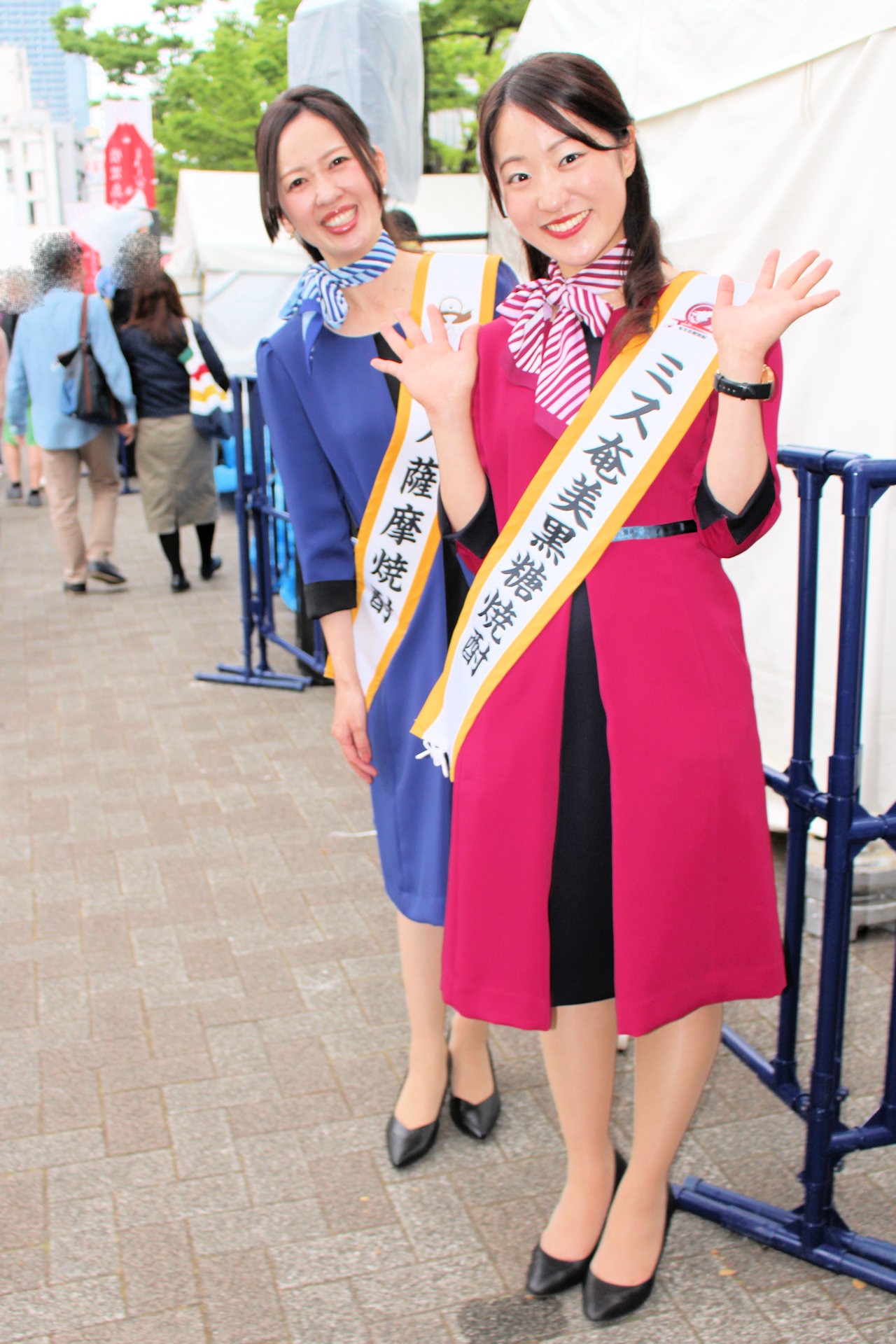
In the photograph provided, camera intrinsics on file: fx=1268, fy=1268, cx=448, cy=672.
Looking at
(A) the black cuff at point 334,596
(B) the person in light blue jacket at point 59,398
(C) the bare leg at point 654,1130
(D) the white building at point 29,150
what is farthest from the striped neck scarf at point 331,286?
(D) the white building at point 29,150

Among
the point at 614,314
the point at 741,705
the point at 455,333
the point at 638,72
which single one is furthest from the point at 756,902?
the point at 638,72

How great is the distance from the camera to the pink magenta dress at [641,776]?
5.67 feet

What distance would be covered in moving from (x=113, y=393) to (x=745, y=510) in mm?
5811

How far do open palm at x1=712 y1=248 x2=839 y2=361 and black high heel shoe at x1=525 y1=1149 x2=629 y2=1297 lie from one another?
4.89ft

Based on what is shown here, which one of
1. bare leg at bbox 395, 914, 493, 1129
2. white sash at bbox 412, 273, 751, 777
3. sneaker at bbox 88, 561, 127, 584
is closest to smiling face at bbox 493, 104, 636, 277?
white sash at bbox 412, 273, 751, 777

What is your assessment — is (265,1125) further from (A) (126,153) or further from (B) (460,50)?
(B) (460,50)

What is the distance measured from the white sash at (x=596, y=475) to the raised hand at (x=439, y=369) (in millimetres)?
161

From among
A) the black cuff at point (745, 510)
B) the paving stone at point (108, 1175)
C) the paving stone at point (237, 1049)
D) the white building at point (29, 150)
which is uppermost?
the white building at point (29, 150)

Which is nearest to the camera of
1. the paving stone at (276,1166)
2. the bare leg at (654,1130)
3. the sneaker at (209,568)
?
the bare leg at (654,1130)

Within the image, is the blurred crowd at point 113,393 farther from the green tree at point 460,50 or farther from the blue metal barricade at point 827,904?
the green tree at point 460,50

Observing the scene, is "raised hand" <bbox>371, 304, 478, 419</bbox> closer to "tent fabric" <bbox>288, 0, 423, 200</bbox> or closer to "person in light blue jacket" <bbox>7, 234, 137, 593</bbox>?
"tent fabric" <bbox>288, 0, 423, 200</bbox>

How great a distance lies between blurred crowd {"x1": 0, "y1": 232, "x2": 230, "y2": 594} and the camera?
266 inches

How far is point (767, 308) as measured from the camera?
1.49 meters

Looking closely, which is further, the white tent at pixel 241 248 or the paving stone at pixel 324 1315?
the white tent at pixel 241 248
